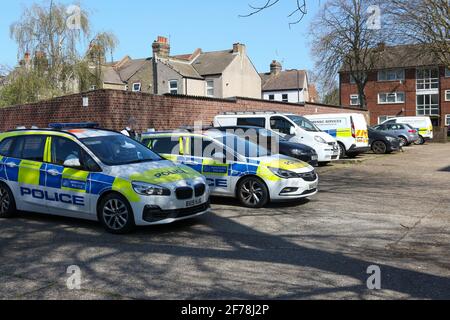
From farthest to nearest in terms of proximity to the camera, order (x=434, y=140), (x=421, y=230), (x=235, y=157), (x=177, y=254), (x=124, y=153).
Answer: (x=434, y=140) < (x=235, y=157) < (x=124, y=153) < (x=421, y=230) < (x=177, y=254)

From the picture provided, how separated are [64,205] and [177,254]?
256 centimetres

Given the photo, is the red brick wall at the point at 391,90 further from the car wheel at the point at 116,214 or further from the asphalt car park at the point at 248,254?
the car wheel at the point at 116,214

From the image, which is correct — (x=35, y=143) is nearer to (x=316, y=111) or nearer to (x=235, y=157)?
(x=235, y=157)

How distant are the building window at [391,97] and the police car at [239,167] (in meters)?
56.6

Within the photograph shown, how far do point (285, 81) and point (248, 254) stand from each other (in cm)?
6347

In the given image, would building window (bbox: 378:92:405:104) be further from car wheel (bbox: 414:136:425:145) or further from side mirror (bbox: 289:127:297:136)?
side mirror (bbox: 289:127:297:136)

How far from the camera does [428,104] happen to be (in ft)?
200

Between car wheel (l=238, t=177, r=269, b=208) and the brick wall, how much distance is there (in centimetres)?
688

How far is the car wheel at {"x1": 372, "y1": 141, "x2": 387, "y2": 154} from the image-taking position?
24.2 meters

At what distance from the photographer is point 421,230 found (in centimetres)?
775

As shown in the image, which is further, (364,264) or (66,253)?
(66,253)

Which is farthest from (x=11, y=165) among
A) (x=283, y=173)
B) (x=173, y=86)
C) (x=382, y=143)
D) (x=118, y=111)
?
(x=173, y=86)

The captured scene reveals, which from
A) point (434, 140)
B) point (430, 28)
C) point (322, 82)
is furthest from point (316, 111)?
point (322, 82)

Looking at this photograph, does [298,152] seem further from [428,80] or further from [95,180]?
[428,80]
